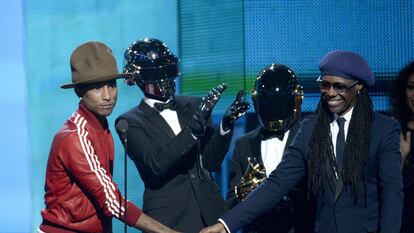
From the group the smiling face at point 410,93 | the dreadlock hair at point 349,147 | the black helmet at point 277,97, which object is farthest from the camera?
the smiling face at point 410,93

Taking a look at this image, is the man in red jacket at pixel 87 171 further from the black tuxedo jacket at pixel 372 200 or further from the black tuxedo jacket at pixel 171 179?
the black tuxedo jacket at pixel 372 200

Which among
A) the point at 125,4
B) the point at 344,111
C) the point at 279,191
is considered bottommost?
→ the point at 279,191

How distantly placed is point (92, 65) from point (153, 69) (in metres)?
0.58

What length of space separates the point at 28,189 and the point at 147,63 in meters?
1.83

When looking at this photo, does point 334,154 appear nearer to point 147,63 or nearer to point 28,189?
point 147,63

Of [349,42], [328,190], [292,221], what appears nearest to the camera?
[328,190]

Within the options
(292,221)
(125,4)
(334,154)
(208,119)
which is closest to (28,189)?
(125,4)

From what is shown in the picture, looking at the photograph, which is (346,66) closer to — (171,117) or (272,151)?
(272,151)

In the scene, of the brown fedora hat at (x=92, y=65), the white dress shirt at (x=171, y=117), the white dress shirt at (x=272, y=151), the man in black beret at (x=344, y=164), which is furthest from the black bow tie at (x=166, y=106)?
the man in black beret at (x=344, y=164)

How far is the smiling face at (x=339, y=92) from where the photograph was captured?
→ 13.9ft

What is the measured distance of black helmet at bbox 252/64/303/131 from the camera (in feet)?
16.6

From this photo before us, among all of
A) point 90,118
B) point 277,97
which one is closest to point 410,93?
point 277,97

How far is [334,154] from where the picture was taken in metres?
4.29

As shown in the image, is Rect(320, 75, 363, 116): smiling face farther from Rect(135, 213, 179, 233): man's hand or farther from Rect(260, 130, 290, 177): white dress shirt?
Rect(135, 213, 179, 233): man's hand
